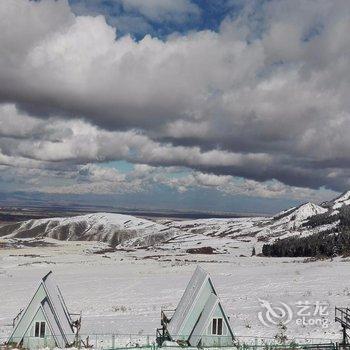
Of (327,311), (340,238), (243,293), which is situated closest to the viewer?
(327,311)

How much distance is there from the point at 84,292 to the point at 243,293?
825 inches

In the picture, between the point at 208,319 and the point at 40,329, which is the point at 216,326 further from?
the point at 40,329

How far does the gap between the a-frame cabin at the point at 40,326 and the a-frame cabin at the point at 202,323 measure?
22.9 ft

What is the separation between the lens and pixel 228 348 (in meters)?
29.9

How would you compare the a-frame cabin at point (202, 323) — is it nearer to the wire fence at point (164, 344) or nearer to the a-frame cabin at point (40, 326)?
the wire fence at point (164, 344)

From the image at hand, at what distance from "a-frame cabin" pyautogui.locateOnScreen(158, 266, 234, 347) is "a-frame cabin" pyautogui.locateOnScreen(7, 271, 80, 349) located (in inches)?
275

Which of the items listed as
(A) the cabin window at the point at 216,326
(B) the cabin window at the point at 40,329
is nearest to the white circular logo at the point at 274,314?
(A) the cabin window at the point at 216,326

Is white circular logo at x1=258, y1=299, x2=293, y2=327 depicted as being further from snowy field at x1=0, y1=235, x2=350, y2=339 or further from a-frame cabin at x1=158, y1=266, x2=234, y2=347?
a-frame cabin at x1=158, y1=266, x2=234, y2=347

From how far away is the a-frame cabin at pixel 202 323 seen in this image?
99.3ft

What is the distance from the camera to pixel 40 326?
30906 millimetres

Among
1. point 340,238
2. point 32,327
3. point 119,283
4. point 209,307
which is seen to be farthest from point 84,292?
point 340,238

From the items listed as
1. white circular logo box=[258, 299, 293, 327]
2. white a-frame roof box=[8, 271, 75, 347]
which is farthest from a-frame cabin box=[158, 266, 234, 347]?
white circular logo box=[258, 299, 293, 327]

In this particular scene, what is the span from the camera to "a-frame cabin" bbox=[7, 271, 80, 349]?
3067cm

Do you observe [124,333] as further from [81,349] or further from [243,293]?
[243,293]
